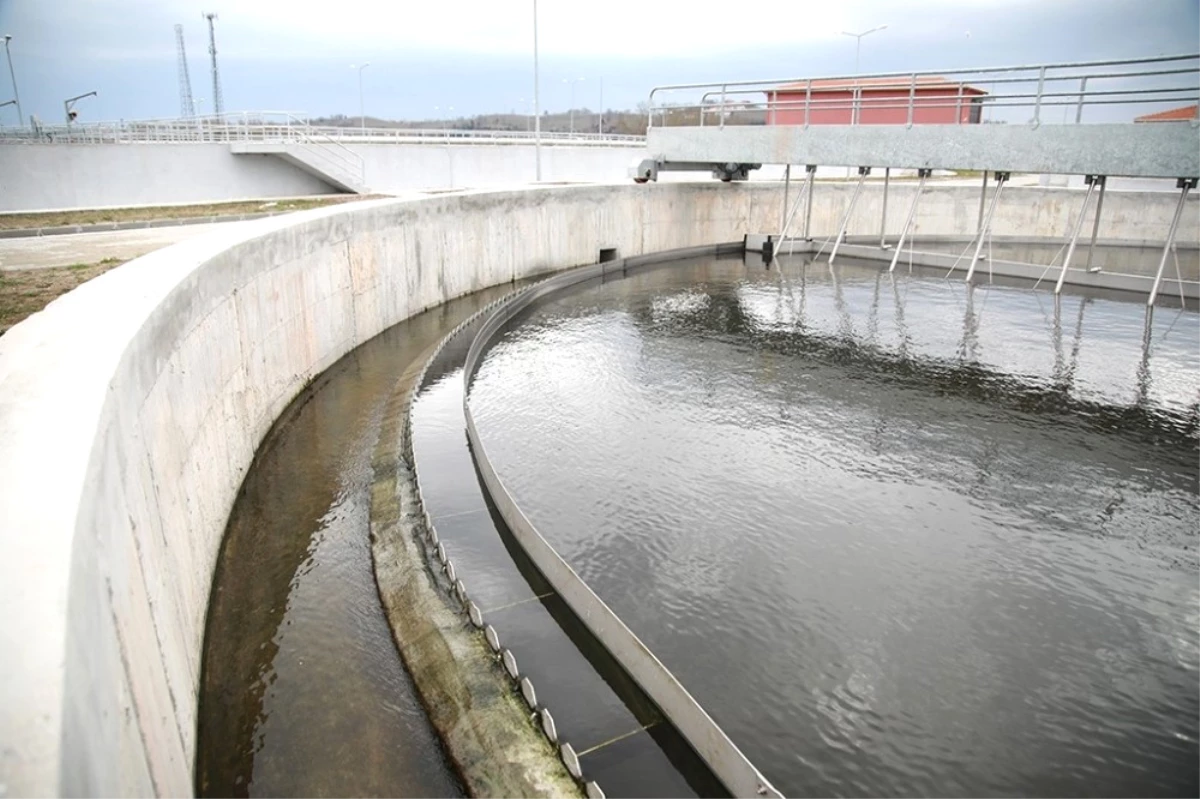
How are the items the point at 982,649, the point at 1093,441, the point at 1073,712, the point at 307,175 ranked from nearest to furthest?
the point at 1073,712
the point at 982,649
the point at 1093,441
the point at 307,175

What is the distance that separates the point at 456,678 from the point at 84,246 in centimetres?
1264

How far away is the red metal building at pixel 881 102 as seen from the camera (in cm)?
2292

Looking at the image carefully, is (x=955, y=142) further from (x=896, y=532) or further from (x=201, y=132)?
(x=201, y=132)

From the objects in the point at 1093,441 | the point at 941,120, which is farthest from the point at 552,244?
the point at 1093,441

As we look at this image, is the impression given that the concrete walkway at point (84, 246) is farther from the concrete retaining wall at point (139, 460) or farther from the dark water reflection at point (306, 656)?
the dark water reflection at point (306, 656)

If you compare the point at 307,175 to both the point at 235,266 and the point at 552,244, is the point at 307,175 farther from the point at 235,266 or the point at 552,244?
the point at 235,266

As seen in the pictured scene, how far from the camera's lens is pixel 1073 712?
6.45 m

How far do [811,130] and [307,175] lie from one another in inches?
793

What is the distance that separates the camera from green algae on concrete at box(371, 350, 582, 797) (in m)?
5.74

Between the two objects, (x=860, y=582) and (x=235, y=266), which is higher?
(x=235, y=266)

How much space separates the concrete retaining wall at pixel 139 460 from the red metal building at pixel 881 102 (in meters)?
15.1

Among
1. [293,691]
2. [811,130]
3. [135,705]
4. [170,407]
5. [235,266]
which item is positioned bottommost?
[293,691]

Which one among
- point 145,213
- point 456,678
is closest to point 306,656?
point 456,678

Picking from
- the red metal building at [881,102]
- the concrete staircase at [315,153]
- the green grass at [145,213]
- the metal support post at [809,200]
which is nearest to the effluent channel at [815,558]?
the green grass at [145,213]
